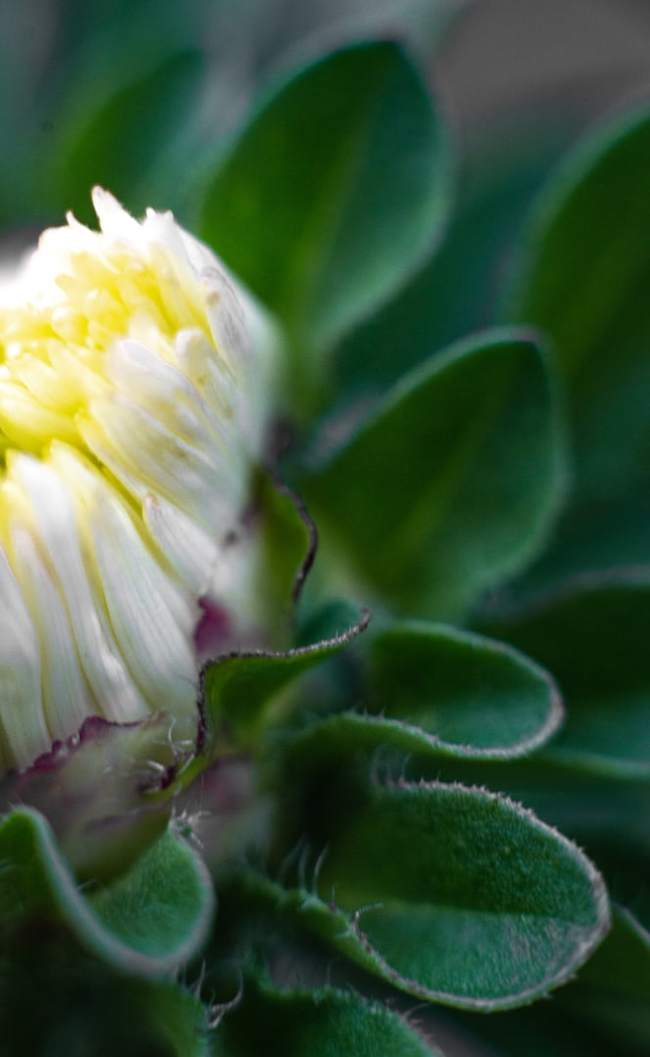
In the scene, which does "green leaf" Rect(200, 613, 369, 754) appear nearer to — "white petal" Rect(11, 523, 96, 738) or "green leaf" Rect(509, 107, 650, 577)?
"white petal" Rect(11, 523, 96, 738)

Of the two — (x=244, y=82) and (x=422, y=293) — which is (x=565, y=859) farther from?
(x=244, y=82)

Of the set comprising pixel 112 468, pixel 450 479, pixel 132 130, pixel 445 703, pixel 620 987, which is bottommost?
pixel 620 987

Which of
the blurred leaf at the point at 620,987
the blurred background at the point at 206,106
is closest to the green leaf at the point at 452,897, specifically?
→ the blurred leaf at the point at 620,987

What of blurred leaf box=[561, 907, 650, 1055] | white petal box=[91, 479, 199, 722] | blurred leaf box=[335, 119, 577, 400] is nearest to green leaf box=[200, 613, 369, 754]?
white petal box=[91, 479, 199, 722]

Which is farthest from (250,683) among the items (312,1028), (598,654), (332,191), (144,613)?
(332,191)

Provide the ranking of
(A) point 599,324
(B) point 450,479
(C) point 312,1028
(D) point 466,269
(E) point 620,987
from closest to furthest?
(C) point 312,1028, (E) point 620,987, (B) point 450,479, (A) point 599,324, (D) point 466,269

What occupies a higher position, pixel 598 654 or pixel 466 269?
pixel 466 269

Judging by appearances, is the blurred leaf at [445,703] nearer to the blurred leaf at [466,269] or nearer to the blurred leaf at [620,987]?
the blurred leaf at [620,987]

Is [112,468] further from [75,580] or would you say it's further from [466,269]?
[466,269]
